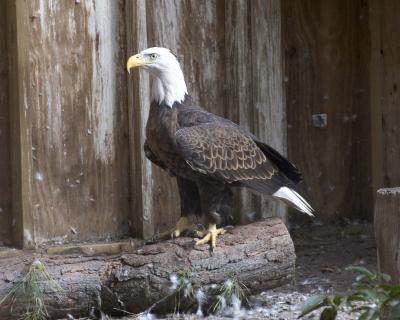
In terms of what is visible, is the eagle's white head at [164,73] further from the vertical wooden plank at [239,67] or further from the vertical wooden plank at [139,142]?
the vertical wooden plank at [239,67]

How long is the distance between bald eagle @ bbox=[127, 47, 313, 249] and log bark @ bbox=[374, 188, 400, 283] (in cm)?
106

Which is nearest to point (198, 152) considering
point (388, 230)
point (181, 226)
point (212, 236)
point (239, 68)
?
point (212, 236)

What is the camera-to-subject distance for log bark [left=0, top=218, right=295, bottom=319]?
14.2ft

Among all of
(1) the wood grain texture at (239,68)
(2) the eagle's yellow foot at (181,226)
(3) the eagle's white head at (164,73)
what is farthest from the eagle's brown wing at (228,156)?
(1) the wood grain texture at (239,68)

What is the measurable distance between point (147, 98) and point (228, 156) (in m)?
0.79

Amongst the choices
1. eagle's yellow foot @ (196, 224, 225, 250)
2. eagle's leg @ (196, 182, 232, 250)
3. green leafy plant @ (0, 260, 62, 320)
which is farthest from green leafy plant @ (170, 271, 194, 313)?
green leafy plant @ (0, 260, 62, 320)

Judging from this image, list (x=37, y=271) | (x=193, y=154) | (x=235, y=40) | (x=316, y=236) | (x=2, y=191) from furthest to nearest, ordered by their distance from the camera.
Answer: (x=316, y=236), (x=235, y=40), (x=2, y=191), (x=193, y=154), (x=37, y=271)

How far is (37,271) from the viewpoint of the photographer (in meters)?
4.25

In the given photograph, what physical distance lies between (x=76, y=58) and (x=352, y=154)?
80.4 inches

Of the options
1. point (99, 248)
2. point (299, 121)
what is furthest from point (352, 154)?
point (99, 248)

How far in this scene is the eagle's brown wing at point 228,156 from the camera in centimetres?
480

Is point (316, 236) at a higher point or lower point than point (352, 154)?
lower

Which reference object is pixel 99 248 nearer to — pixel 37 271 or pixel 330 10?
pixel 37 271

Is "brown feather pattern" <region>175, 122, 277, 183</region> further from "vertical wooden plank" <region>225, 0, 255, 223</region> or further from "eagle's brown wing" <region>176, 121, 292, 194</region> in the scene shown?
"vertical wooden plank" <region>225, 0, 255, 223</region>
